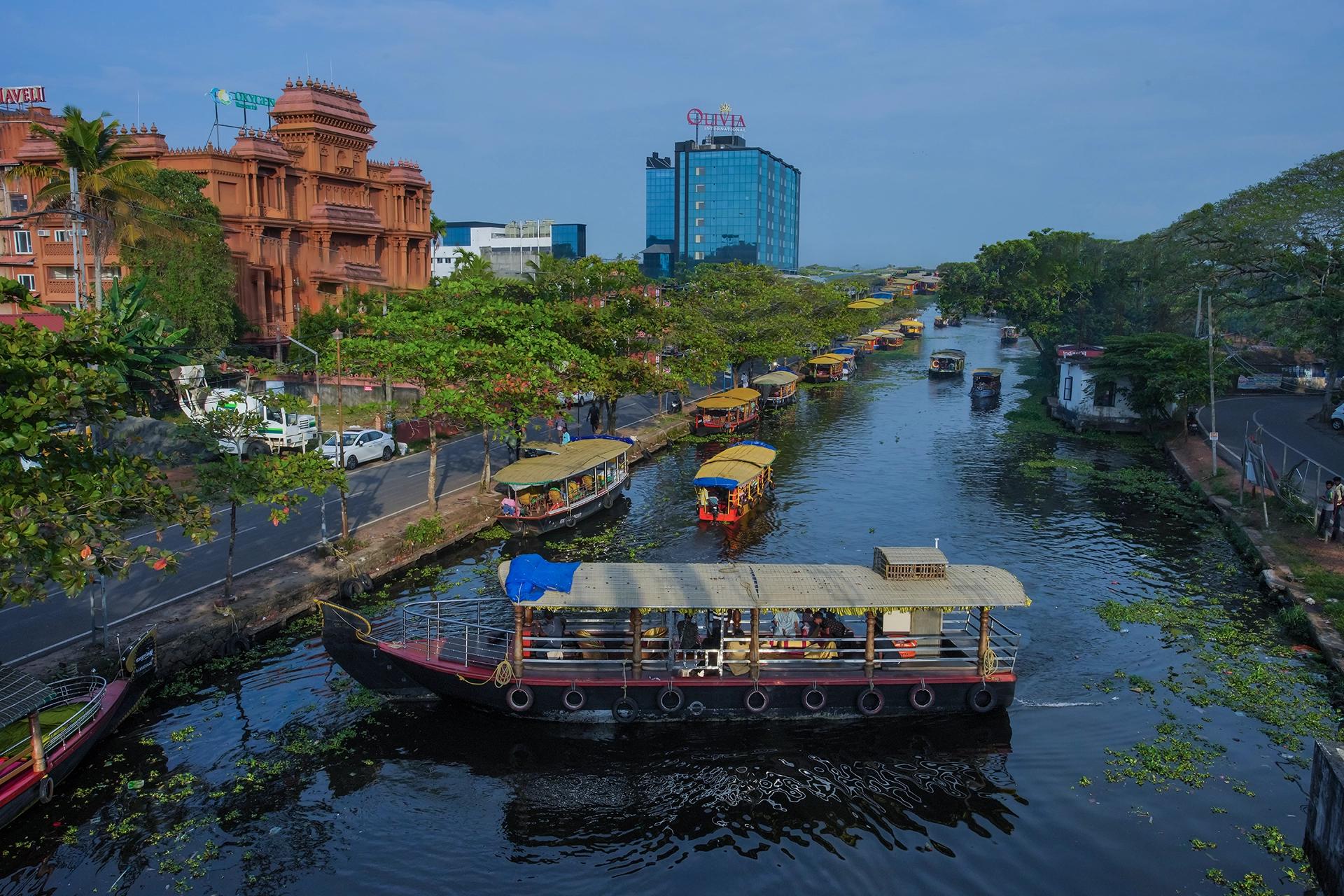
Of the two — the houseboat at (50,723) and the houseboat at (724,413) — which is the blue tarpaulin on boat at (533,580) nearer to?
the houseboat at (50,723)

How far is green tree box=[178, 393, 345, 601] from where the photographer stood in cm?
2136

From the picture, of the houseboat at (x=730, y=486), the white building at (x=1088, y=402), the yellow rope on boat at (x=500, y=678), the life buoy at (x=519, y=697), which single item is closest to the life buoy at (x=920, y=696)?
the life buoy at (x=519, y=697)

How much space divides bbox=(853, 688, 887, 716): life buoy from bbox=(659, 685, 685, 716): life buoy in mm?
3611

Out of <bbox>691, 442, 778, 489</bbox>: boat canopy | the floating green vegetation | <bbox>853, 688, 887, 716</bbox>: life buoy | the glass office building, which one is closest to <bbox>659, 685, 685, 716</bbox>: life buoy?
<bbox>853, 688, 887, 716</bbox>: life buoy

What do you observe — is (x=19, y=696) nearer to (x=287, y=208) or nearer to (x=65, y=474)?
(x=65, y=474)

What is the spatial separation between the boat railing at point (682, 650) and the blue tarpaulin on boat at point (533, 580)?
1070mm

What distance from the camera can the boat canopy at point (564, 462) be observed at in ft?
100

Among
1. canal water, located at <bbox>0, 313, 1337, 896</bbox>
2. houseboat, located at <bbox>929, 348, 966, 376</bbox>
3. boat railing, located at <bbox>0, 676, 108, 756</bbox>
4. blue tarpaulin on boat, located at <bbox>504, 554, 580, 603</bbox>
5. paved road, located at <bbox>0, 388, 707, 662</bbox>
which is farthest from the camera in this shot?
houseboat, located at <bbox>929, 348, 966, 376</bbox>

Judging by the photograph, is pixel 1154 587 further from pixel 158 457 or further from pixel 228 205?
pixel 228 205

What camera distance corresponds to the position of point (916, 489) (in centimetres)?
3972

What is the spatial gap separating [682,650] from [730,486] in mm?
15191

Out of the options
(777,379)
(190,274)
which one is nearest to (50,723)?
(190,274)

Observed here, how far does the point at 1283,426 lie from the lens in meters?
46.6

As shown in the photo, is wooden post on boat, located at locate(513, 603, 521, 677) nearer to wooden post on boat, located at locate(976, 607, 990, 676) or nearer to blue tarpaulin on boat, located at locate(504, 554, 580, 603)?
blue tarpaulin on boat, located at locate(504, 554, 580, 603)
